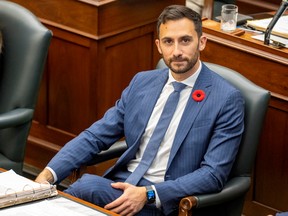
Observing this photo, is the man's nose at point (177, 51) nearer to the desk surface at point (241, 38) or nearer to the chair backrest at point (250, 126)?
the chair backrest at point (250, 126)

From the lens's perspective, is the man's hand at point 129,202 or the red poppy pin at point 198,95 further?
the red poppy pin at point 198,95

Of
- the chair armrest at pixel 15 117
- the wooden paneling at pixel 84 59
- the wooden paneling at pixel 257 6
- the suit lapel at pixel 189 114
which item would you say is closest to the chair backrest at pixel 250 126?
the suit lapel at pixel 189 114

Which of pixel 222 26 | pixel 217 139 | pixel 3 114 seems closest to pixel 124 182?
pixel 217 139

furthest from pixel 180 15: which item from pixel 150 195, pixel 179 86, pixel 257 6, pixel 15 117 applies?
pixel 257 6

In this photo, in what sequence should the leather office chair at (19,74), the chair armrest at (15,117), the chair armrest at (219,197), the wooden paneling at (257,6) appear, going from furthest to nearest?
1. the wooden paneling at (257,6)
2. the leather office chair at (19,74)
3. the chair armrest at (15,117)
4. the chair armrest at (219,197)

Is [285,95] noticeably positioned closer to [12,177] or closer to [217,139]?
[217,139]

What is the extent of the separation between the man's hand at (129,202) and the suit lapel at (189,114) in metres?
0.16

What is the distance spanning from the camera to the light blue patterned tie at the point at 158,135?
2781 mm

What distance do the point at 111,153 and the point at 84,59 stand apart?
3.25ft

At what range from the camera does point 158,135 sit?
2793mm

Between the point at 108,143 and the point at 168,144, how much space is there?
0.78 feet

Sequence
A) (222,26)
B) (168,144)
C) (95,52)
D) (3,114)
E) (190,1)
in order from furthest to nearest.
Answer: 1. (190,1)
2. (95,52)
3. (222,26)
4. (3,114)
5. (168,144)

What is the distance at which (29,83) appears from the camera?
10.3 ft

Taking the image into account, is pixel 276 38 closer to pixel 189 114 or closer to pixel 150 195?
pixel 189 114
